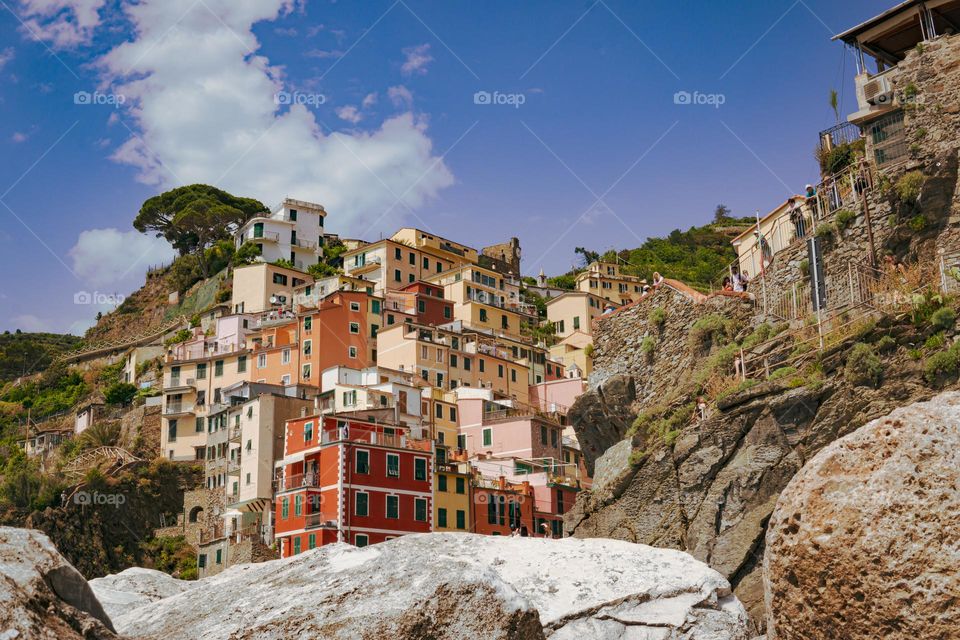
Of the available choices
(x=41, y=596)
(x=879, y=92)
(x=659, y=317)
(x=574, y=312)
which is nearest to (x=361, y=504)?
(x=659, y=317)

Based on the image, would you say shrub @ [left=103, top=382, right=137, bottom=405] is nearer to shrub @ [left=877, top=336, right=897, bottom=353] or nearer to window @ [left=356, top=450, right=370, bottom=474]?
window @ [left=356, top=450, right=370, bottom=474]

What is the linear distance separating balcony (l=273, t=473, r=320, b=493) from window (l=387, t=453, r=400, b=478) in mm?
4120

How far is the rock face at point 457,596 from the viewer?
7.36m

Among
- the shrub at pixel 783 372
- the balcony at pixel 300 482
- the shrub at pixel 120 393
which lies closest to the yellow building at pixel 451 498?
the balcony at pixel 300 482

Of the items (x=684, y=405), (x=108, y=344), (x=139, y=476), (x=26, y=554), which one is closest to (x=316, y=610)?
(x=26, y=554)

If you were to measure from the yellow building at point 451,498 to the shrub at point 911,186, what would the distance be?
41590 millimetres

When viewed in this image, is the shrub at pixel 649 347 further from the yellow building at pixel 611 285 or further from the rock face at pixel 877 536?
the yellow building at pixel 611 285

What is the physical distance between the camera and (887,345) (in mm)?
23672

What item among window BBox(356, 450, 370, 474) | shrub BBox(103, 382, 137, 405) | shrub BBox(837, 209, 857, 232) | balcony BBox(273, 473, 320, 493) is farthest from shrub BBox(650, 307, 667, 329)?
shrub BBox(103, 382, 137, 405)

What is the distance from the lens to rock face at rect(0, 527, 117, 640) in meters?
6.17

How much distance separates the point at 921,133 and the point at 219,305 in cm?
8960

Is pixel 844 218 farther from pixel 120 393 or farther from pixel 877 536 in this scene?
pixel 120 393

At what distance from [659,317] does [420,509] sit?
3212 centimetres

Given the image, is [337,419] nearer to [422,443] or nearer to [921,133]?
[422,443]
